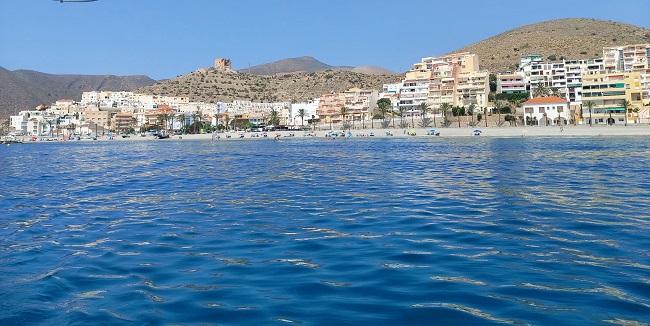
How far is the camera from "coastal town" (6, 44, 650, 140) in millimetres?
95438

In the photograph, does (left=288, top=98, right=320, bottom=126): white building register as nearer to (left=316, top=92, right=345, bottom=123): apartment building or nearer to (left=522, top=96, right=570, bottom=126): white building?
(left=316, top=92, right=345, bottom=123): apartment building

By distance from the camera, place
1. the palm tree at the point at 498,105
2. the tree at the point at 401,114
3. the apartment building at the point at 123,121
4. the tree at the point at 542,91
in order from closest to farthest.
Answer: the palm tree at the point at 498,105 < the tree at the point at 542,91 < the tree at the point at 401,114 < the apartment building at the point at 123,121

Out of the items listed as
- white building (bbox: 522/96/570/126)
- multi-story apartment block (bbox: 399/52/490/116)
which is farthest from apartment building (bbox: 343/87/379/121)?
white building (bbox: 522/96/570/126)

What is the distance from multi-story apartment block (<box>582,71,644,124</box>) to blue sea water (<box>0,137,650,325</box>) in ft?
279

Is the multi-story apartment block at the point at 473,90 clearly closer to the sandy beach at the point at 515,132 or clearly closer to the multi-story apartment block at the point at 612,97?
the multi-story apartment block at the point at 612,97

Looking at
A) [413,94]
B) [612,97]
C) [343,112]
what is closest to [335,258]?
[612,97]

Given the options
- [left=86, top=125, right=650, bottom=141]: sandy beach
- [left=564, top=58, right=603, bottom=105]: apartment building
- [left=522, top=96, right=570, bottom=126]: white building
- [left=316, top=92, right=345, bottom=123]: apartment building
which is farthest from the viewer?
[left=316, top=92, right=345, bottom=123]: apartment building

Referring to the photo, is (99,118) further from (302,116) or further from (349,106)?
(349,106)

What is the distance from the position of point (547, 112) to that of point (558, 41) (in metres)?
82.8

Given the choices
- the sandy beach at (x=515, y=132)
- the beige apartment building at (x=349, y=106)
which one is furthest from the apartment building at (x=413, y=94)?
the sandy beach at (x=515, y=132)

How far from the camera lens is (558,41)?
16912 cm

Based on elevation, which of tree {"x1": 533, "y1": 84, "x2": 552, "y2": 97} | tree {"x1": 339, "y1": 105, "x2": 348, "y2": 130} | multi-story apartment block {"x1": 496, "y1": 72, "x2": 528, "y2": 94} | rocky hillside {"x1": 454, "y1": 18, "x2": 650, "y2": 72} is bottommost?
tree {"x1": 339, "y1": 105, "x2": 348, "y2": 130}

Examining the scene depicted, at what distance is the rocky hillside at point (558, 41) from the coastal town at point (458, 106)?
2027 centimetres

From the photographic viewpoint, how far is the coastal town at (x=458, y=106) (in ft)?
313
